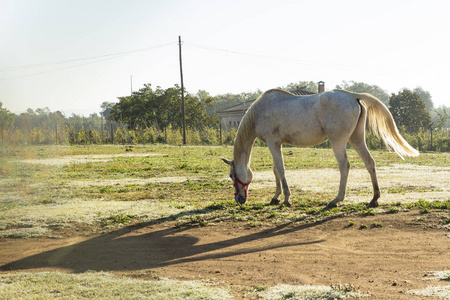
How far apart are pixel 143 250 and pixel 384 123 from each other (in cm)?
535

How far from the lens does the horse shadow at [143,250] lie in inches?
218

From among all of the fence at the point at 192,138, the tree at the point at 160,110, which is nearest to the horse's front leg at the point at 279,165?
the fence at the point at 192,138

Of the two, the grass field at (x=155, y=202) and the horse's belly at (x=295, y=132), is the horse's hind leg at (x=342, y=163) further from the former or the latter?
the horse's belly at (x=295, y=132)

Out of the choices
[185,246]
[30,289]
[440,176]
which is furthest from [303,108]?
[440,176]

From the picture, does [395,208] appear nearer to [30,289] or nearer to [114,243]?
[114,243]

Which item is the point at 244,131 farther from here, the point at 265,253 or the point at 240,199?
the point at 265,253

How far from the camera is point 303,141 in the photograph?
879 centimetres

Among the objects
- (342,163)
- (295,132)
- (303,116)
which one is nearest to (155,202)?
(295,132)

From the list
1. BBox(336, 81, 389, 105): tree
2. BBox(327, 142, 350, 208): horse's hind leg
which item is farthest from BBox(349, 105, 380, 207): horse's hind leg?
BBox(336, 81, 389, 105): tree

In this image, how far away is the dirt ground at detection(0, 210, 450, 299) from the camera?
4.86 metres

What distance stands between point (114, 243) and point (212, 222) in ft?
6.07

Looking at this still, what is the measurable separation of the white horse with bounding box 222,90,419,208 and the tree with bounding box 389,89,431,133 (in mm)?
38906

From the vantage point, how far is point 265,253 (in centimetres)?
583

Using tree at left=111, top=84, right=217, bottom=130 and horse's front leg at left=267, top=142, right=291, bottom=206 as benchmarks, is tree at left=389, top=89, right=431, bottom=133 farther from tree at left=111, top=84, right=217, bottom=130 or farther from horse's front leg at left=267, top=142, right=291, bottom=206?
horse's front leg at left=267, top=142, right=291, bottom=206
